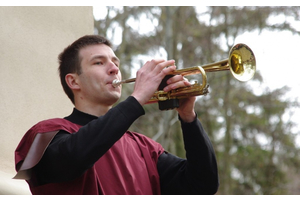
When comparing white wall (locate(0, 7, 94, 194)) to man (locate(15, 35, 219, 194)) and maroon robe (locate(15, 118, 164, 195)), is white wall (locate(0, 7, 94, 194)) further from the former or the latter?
maroon robe (locate(15, 118, 164, 195))

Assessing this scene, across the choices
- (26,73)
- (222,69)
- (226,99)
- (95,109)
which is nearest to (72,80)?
(95,109)

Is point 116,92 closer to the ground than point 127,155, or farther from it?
farther from it

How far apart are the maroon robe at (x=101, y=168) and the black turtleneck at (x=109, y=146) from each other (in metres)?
0.07

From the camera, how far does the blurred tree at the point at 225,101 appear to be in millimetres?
12672

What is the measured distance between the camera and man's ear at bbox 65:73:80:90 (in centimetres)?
411

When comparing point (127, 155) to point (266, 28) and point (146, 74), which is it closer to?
point (146, 74)

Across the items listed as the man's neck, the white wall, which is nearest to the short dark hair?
the man's neck

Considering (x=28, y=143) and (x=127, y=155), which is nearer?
(x=28, y=143)

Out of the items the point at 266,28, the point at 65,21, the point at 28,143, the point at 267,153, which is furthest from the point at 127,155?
the point at 267,153

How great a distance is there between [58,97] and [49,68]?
0.97ft

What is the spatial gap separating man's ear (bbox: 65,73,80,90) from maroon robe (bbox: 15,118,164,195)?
0.42 m

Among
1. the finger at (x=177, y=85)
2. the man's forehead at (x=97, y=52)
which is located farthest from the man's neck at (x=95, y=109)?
the finger at (x=177, y=85)

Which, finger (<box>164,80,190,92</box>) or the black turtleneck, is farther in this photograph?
finger (<box>164,80,190,92</box>)
